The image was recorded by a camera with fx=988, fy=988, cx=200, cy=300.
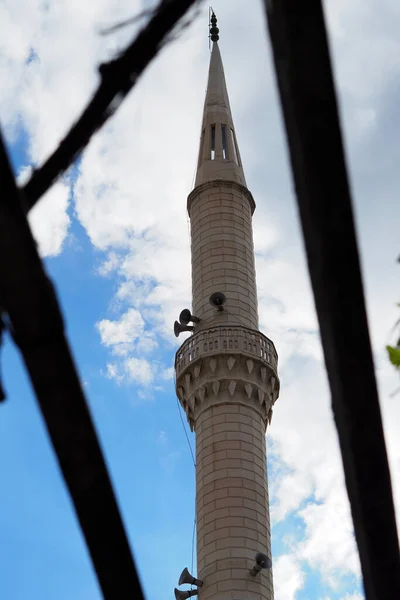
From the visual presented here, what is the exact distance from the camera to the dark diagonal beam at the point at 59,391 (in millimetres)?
1731

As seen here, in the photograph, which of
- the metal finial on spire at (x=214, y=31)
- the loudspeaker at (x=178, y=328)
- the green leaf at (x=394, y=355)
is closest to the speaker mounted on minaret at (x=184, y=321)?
the loudspeaker at (x=178, y=328)

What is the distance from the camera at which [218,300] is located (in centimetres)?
1869

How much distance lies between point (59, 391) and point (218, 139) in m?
20.6

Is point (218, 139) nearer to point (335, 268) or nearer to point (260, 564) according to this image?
point (260, 564)

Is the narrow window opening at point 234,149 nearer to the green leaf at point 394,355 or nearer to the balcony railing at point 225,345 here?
the balcony railing at point 225,345

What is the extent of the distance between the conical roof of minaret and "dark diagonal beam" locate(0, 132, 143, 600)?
62.7ft

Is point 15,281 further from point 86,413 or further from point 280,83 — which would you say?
point 280,83

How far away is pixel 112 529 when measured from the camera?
196 cm

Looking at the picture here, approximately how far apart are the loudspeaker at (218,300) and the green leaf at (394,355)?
50.9 ft

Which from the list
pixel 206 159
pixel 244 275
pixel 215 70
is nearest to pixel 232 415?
pixel 244 275

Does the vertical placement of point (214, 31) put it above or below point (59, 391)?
above

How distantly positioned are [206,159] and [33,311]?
65.4ft

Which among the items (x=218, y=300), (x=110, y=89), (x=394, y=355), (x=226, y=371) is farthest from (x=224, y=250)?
(x=110, y=89)

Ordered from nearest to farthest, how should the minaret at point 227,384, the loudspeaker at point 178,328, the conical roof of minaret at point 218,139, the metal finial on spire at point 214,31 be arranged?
the minaret at point 227,384, the loudspeaker at point 178,328, the conical roof of minaret at point 218,139, the metal finial on spire at point 214,31
